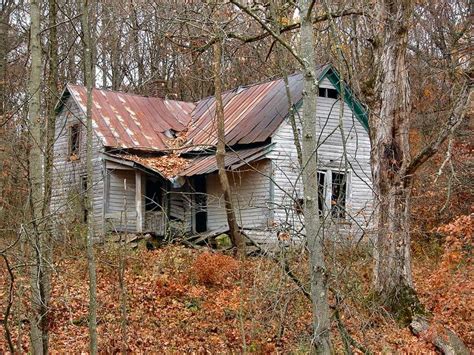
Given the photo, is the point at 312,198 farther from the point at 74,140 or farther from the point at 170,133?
the point at 74,140

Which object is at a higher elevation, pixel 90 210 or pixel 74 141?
pixel 74 141

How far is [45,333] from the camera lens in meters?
7.13

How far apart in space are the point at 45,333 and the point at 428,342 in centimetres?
684

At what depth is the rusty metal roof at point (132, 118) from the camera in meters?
21.5

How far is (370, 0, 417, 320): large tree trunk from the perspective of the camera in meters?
11.5

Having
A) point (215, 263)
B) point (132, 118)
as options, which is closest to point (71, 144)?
point (132, 118)

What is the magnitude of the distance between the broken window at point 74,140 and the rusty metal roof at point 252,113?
14.3 feet

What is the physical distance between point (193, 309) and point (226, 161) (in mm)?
7881

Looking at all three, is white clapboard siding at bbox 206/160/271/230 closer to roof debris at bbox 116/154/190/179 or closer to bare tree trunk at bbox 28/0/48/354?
roof debris at bbox 116/154/190/179

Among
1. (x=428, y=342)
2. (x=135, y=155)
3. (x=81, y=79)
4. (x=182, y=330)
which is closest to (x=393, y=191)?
(x=428, y=342)

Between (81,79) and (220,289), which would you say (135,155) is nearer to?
(220,289)

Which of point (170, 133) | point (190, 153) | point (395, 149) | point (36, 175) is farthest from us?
Result: point (170, 133)

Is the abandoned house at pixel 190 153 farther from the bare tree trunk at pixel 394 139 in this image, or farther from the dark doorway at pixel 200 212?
the bare tree trunk at pixel 394 139

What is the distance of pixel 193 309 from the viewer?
12.9 metres
